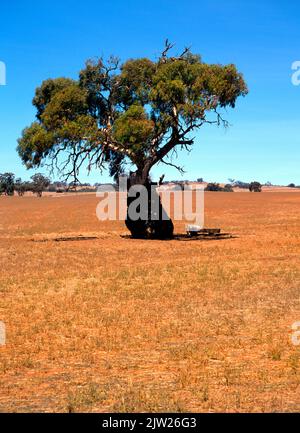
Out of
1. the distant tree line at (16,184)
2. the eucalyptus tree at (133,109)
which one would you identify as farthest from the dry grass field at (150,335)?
the distant tree line at (16,184)

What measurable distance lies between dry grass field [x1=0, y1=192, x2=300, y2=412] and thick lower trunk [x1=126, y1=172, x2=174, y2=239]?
1083cm

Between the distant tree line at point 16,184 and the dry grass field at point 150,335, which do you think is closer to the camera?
the dry grass field at point 150,335

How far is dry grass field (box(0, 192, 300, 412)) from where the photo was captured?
7887mm

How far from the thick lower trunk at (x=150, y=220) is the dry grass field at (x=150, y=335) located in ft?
35.5

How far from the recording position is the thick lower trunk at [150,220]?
108 feet

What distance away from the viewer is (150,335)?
11273 mm

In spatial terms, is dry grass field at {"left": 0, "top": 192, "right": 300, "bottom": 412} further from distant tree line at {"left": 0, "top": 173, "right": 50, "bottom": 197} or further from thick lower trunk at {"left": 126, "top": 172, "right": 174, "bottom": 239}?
distant tree line at {"left": 0, "top": 173, "right": 50, "bottom": 197}

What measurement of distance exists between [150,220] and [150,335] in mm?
22656

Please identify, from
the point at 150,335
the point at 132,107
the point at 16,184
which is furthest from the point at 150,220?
the point at 16,184

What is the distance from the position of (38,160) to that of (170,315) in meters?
20.5

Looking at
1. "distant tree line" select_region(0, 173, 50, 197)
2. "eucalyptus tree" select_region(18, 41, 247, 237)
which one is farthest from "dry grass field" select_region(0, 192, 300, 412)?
"distant tree line" select_region(0, 173, 50, 197)

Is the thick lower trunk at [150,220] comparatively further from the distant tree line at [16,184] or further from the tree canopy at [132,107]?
the distant tree line at [16,184]

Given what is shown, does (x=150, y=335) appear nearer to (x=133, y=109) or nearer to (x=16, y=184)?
(x=133, y=109)
